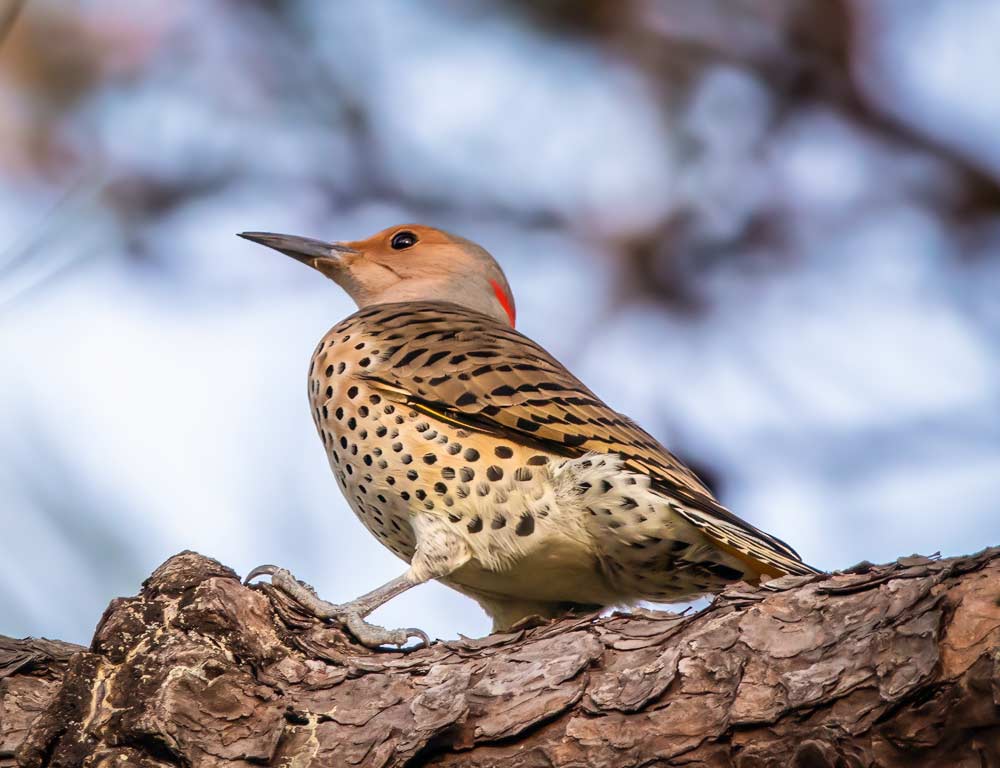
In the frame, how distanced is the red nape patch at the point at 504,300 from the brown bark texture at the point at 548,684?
2878mm

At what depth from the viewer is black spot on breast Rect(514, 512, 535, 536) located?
151 inches

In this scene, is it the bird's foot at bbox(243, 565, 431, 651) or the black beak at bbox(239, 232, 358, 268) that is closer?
the bird's foot at bbox(243, 565, 431, 651)

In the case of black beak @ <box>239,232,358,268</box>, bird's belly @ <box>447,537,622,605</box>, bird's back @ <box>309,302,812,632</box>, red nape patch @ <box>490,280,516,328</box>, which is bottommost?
bird's belly @ <box>447,537,622,605</box>

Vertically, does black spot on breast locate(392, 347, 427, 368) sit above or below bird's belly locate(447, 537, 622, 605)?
above

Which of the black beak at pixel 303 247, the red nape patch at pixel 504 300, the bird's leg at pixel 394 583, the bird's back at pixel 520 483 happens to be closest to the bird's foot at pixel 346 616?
the bird's leg at pixel 394 583

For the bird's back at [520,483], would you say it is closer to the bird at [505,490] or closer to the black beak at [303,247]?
the bird at [505,490]

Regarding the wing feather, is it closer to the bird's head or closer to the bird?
the bird

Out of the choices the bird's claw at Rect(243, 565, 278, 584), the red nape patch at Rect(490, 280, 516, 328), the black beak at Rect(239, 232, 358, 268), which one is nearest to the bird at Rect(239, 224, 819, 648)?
the bird's claw at Rect(243, 565, 278, 584)

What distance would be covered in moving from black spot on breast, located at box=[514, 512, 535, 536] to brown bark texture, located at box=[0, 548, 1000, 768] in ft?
2.34

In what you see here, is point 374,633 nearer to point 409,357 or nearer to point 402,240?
point 409,357

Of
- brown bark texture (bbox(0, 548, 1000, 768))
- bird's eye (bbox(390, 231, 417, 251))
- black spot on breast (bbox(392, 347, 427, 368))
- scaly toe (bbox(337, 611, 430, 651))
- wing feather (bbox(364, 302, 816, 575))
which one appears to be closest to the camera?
brown bark texture (bbox(0, 548, 1000, 768))

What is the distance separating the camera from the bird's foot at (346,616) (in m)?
3.39

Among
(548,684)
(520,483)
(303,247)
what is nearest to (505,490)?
(520,483)

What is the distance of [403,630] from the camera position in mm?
3453
